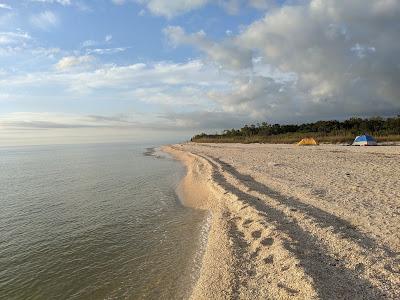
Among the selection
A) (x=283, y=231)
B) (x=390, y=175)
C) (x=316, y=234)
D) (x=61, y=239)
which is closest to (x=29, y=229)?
(x=61, y=239)

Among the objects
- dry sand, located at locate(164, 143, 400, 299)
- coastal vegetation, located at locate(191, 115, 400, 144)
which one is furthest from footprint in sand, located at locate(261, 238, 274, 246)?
coastal vegetation, located at locate(191, 115, 400, 144)

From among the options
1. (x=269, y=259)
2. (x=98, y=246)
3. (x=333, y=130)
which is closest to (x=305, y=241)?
(x=269, y=259)

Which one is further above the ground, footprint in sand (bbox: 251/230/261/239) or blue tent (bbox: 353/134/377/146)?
blue tent (bbox: 353/134/377/146)

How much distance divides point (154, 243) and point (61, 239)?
3.63 m

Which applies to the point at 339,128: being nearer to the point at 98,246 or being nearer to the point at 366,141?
the point at 366,141

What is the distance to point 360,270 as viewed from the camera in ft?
23.8

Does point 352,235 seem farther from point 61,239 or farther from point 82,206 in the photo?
point 82,206

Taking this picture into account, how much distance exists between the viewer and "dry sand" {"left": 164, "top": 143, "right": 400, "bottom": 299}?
22.6 feet

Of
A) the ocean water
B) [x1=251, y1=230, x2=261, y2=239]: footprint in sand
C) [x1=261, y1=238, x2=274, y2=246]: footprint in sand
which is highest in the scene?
[x1=261, y1=238, x2=274, y2=246]: footprint in sand

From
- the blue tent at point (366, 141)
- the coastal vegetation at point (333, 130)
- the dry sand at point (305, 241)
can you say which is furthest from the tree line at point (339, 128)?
the dry sand at point (305, 241)

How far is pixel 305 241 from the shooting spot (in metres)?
9.35

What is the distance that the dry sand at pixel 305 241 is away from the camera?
6.89m

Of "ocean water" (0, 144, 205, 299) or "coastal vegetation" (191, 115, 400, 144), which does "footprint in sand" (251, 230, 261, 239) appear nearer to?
"ocean water" (0, 144, 205, 299)

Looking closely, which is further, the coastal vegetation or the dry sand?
the coastal vegetation
